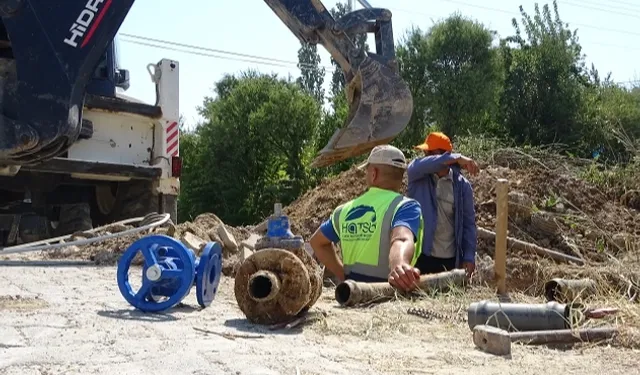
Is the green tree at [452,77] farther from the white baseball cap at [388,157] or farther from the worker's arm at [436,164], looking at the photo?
the white baseball cap at [388,157]

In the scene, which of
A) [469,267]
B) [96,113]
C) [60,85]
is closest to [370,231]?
[469,267]

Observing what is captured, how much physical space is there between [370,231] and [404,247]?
1.38 ft

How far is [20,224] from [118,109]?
1503 millimetres

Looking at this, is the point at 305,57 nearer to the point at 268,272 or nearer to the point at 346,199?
the point at 346,199

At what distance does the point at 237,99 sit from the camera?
85.6 feet

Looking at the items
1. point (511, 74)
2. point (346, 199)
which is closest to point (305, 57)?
point (511, 74)

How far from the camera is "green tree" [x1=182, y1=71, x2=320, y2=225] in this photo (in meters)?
24.0

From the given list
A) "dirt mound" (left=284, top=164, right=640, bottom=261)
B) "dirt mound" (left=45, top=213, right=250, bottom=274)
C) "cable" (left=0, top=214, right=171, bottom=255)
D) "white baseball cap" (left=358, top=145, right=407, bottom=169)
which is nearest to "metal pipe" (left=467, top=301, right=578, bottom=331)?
"white baseball cap" (left=358, top=145, right=407, bottom=169)

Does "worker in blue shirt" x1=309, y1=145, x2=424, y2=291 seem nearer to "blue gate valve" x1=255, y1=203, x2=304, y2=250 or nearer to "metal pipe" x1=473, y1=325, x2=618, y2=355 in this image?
"blue gate valve" x1=255, y1=203, x2=304, y2=250

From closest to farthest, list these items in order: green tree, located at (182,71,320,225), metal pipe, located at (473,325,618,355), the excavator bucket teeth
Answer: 1. metal pipe, located at (473,325,618,355)
2. the excavator bucket teeth
3. green tree, located at (182,71,320,225)

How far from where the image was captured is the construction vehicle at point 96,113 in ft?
19.7

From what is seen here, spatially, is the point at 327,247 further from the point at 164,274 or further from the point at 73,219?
the point at 73,219

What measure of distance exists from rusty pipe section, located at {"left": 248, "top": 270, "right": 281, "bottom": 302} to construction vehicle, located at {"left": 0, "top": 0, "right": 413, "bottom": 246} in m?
2.88

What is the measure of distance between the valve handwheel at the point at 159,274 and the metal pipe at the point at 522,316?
4.85 feet
